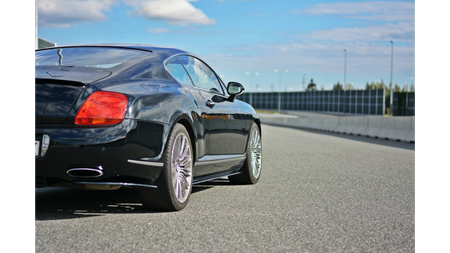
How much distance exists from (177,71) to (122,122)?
1437 mm

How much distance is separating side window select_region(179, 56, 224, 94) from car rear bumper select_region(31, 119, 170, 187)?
1689mm

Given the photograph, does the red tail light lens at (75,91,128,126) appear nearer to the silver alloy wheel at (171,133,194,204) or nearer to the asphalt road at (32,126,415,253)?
the silver alloy wheel at (171,133,194,204)

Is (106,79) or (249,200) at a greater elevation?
(106,79)

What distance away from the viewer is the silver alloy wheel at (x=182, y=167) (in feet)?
18.4

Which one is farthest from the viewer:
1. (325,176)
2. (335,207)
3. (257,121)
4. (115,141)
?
(325,176)

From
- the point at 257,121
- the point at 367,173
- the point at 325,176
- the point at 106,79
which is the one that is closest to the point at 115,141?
the point at 106,79

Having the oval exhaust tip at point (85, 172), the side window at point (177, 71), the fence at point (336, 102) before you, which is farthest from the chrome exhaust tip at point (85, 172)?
the fence at point (336, 102)

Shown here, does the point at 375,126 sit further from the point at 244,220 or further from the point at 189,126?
the point at 244,220

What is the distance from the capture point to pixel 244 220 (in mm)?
5266

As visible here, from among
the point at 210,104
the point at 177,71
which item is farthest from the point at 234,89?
the point at 177,71

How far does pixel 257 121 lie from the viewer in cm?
833

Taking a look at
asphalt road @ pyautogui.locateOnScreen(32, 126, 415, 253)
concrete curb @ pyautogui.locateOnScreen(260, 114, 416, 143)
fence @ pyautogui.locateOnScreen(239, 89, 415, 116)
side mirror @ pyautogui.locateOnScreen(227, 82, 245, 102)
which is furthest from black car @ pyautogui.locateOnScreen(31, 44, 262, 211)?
fence @ pyautogui.locateOnScreen(239, 89, 415, 116)
